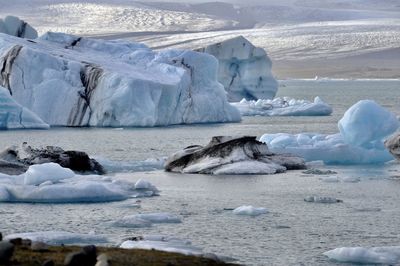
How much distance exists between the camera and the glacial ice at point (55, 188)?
15.2 meters

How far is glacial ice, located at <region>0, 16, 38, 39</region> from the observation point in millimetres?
34750

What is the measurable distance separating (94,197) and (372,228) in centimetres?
422

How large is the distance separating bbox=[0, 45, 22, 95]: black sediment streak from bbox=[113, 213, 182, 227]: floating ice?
16417 millimetres

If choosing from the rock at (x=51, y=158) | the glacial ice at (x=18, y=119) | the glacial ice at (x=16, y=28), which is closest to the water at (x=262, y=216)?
the rock at (x=51, y=158)

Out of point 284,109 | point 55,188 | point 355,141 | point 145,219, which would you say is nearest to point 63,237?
Answer: point 145,219

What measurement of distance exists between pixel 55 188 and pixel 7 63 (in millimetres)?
14474

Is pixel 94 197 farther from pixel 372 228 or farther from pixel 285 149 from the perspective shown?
pixel 285 149

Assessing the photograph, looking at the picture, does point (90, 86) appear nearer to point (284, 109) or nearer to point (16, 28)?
point (16, 28)

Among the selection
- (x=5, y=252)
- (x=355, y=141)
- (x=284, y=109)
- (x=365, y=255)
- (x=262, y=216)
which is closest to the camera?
(x=5, y=252)

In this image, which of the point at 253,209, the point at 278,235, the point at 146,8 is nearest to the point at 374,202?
the point at 253,209

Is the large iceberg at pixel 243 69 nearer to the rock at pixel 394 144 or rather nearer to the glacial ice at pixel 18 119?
the glacial ice at pixel 18 119

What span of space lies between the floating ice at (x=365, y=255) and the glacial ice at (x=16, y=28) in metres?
24.8

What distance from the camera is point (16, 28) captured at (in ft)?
115

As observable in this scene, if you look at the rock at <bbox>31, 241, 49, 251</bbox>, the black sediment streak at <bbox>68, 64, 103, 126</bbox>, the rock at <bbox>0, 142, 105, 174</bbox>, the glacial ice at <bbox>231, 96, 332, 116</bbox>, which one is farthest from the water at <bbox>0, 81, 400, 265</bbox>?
the glacial ice at <bbox>231, 96, 332, 116</bbox>
